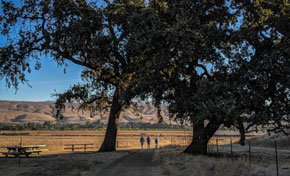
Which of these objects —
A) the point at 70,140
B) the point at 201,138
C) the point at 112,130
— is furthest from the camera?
the point at 70,140

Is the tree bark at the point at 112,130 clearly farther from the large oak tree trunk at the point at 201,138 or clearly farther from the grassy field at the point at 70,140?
the large oak tree trunk at the point at 201,138

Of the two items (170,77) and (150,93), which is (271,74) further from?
(150,93)

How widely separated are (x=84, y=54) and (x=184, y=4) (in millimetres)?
9528

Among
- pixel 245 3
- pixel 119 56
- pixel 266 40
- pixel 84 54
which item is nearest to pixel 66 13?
pixel 84 54

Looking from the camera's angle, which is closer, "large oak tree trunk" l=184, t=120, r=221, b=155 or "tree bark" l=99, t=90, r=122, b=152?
"large oak tree trunk" l=184, t=120, r=221, b=155

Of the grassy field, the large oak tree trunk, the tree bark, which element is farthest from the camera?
the grassy field

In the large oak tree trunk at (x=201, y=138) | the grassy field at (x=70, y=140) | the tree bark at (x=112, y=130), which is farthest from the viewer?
the grassy field at (x=70, y=140)

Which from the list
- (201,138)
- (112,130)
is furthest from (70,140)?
(201,138)

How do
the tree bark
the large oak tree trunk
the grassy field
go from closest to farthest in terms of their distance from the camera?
the large oak tree trunk, the tree bark, the grassy field

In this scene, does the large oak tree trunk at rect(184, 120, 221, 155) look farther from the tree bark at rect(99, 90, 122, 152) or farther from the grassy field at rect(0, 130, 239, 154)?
the grassy field at rect(0, 130, 239, 154)

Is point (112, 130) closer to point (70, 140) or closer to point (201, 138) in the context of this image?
point (201, 138)

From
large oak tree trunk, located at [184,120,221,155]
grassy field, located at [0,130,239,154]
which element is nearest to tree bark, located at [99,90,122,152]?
grassy field, located at [0,130,239,154]

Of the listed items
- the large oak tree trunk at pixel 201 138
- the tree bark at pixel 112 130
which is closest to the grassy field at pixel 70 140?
the tree bark at pixel 112 130

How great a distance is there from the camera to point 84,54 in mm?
23047
